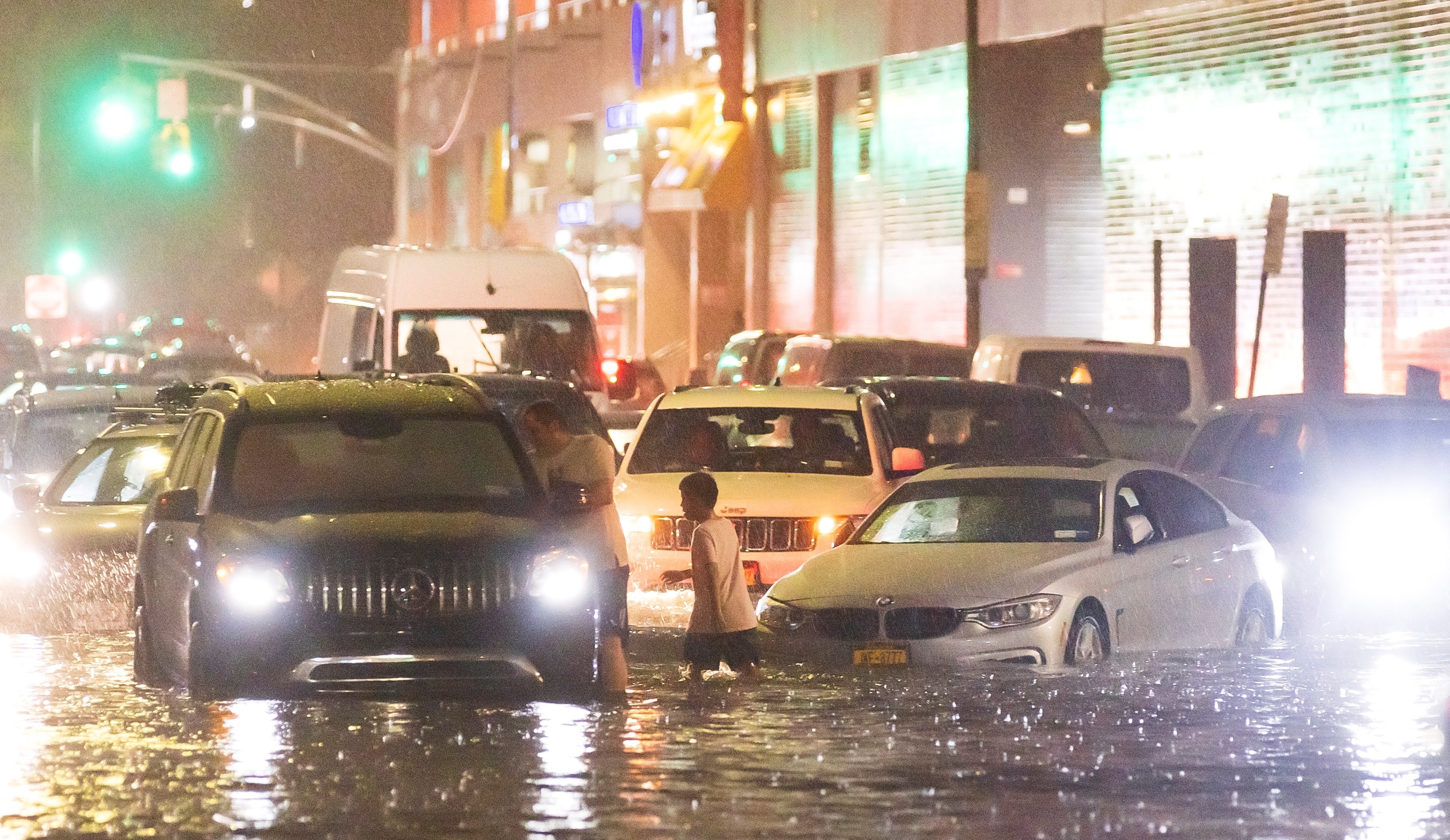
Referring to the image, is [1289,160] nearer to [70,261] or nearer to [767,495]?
[767,495]

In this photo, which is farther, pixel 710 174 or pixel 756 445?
pixel 710 174

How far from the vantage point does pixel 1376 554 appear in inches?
667

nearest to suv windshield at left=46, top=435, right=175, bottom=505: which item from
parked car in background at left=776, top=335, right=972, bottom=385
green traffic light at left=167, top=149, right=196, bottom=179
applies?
parked car in background at left=776, top=335, right=972, bottom=385

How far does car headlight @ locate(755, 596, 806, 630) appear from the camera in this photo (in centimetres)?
1367

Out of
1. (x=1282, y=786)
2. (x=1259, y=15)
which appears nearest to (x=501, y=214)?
(x=1259, y=15)

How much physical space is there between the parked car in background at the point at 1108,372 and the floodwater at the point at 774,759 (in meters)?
9.83

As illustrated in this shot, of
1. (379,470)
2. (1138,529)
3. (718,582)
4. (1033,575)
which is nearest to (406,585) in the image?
(379,470)

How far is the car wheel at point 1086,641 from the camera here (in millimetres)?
13273

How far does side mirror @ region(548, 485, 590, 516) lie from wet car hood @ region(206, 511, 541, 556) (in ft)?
0.94

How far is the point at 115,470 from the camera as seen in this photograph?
57.4ft

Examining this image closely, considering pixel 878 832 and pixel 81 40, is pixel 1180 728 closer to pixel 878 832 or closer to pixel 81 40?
pixel 878 832

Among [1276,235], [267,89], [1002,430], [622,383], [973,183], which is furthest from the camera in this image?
[267,89]

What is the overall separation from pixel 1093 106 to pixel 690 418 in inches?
943

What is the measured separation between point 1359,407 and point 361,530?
8.72 metres
